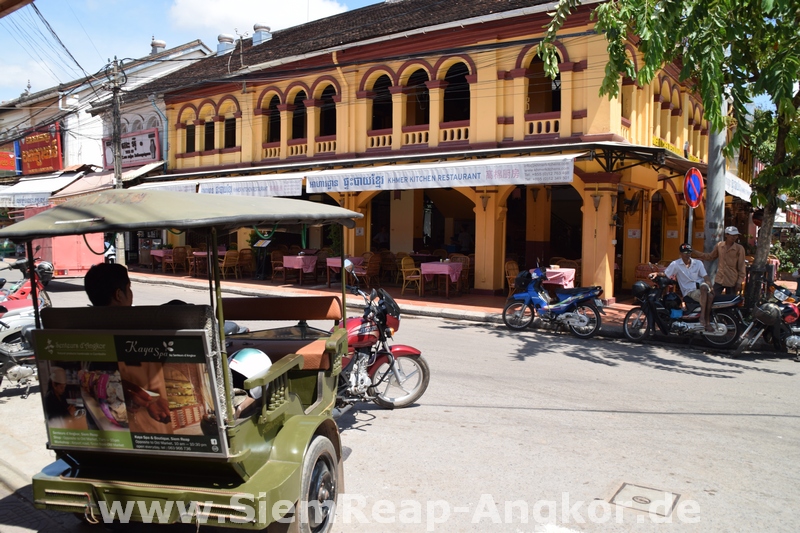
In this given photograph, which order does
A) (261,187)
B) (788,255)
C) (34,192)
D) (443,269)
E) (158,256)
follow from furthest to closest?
(34,192) → (158,256) → (788,255) → (261,187) → (443,269)

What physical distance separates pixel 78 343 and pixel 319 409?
1.79m

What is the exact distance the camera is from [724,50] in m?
8.35

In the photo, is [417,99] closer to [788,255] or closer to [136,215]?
[788,255]

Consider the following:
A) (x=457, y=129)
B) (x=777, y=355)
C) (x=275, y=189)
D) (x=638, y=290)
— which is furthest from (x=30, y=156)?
(x=777, y=355)

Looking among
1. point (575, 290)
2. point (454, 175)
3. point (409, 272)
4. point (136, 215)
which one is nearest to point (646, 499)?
point (136, 215)

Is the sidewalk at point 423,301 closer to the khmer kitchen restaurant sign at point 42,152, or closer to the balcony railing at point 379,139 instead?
the balcony railing at point 379,139

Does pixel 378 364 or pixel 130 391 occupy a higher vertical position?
pixel 130 391

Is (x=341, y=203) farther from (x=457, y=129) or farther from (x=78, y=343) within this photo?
(x=78, y=343)

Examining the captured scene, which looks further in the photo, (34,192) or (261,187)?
(34,192)

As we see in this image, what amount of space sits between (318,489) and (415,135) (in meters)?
13.9

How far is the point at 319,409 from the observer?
14.6 feet

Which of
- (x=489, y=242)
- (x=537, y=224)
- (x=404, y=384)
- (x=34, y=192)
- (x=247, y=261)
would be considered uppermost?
(x=34, y=192)

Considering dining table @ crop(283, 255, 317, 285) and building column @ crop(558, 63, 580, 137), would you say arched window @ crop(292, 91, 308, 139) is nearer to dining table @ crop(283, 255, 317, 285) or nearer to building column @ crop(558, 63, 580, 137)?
dining table @ crop(283, 255, 317, 285)

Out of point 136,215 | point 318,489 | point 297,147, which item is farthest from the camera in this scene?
point 297,147
